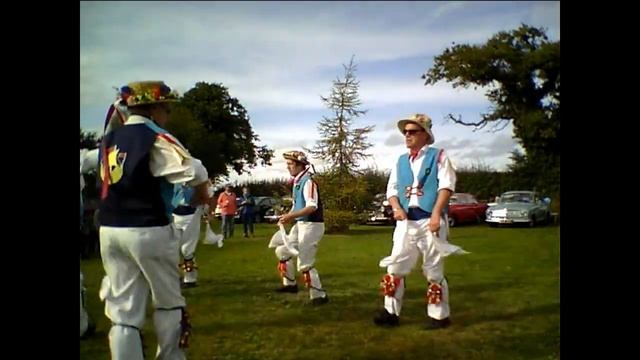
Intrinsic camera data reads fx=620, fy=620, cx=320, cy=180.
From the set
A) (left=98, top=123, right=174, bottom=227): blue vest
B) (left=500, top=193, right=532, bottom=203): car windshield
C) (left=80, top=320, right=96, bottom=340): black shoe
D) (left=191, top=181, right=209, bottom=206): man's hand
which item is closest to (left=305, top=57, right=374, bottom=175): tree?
(left=191, top=181, right=209, bottom=206): man's hand

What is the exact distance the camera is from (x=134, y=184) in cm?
187

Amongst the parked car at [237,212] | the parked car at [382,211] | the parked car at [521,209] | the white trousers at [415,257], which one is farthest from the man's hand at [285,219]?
the parked car at [521,209]

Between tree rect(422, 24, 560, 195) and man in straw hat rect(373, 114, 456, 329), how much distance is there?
9.0 inches

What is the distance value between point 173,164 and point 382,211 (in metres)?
0.79

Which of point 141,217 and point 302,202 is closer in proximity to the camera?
point 141,217

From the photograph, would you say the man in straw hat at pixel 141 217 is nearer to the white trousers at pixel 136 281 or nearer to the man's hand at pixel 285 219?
the white trousers at pixel 136 281

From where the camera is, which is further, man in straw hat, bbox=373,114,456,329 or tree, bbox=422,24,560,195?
tree, bbox=422,24,560,195

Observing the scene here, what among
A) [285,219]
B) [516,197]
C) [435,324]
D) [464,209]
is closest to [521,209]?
[516,197]

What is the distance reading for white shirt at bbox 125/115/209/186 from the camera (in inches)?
72.3

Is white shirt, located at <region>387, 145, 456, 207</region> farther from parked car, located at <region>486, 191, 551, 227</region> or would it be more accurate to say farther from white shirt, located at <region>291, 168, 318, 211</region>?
parked car, located at <region>486, 191, 551, 227</region>

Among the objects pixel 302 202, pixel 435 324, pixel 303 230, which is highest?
pixel 302 202

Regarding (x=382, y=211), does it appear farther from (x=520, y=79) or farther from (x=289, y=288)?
(x=520, y=79)

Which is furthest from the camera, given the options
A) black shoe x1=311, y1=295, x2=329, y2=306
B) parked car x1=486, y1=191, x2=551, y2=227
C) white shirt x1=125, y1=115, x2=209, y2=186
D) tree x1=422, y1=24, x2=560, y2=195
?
parked car x1=486, y1=191, x2=551, y2=227
